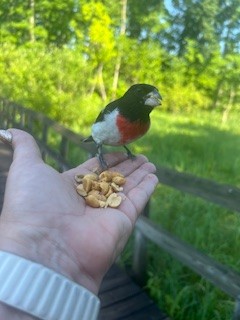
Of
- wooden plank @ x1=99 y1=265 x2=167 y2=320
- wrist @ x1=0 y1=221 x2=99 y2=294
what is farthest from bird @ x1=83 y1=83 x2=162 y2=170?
wooden plank @ x1=99 y1=265 x2=167 y2=320

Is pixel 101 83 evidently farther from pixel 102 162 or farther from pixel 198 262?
pixel 198 262

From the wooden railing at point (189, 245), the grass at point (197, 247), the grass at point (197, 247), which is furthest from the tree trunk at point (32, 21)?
the wooden railing at point (189, 245)

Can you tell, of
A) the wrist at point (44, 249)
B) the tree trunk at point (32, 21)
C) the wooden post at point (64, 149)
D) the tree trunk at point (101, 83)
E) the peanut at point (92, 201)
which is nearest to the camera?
the wrist at point (44, 249)

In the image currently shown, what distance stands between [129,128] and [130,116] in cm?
6

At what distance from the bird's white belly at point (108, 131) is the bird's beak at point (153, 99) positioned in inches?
7.4

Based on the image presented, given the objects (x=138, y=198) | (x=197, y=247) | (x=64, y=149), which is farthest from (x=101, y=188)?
(x=64, y=149)

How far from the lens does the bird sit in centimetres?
196

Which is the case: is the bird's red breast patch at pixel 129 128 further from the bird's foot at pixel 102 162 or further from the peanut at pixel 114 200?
the peanut at pixel 114 200

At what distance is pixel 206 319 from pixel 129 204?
3.04 ft

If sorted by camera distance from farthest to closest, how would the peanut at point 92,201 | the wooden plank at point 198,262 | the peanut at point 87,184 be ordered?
the wooden plank at point 198,262 < the peanut at point 87,184 < the peanut at point 92,201

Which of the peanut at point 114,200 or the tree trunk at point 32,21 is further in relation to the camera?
the tree trunk at point 32,21

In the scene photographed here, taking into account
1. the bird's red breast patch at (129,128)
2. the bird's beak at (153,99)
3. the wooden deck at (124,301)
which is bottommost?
the wooden deck at (124,301)

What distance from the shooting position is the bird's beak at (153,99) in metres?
1.91

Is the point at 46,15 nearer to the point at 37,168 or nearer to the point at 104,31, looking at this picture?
the point at 104,31
